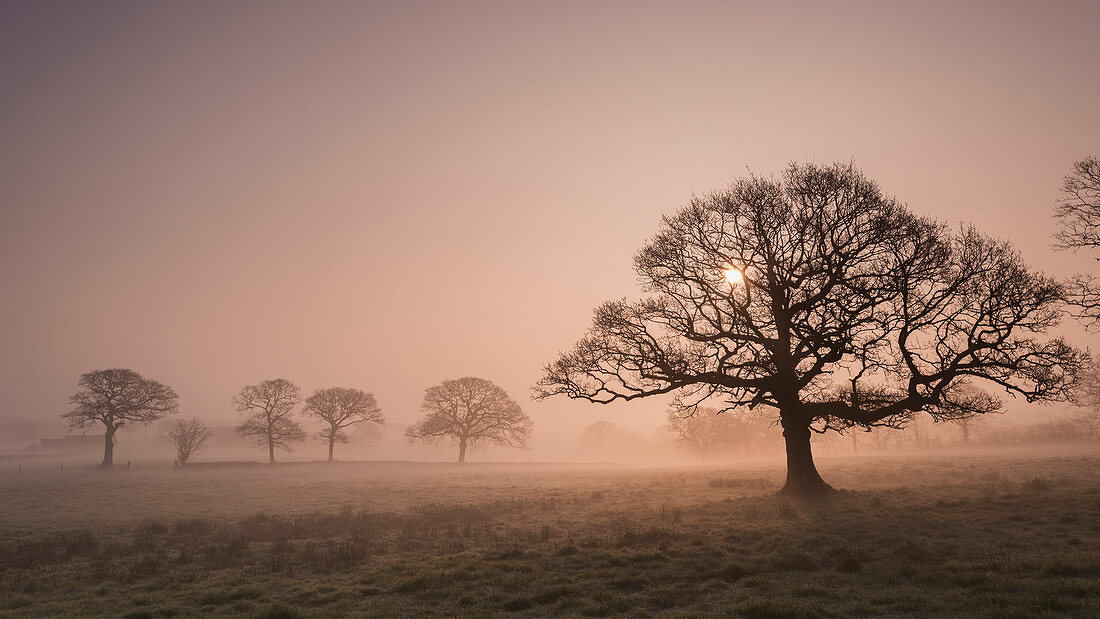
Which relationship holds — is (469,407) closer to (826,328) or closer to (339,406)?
(339,406)

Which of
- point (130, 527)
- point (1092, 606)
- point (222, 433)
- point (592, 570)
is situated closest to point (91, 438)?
point (222, 433)

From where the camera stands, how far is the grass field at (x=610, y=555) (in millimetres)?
9734

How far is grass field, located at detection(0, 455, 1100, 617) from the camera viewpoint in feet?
31.9

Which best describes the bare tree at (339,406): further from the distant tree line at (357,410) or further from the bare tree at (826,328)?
the bare tree at (826,328)

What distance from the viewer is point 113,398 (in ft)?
191

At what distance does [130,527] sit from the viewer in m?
23.9

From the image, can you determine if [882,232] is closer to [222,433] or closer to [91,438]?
[91,438]

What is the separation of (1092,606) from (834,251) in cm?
1297

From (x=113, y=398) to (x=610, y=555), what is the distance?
6848cm

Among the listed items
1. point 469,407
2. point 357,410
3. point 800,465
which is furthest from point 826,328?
point 357,410

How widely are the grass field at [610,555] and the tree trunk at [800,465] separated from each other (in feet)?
3.57

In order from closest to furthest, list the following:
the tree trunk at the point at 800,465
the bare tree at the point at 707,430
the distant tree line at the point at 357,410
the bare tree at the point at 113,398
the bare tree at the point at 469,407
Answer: the tree trunk at the point at 800,465
the bare tree at the point at 113,398
the distant tree line at the point at 357,410
the bare tree at the point at 469,407
the bare tree at the point at 707,430

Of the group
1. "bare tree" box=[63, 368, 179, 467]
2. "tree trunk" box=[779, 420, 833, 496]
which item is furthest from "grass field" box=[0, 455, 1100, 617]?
"bare tree" box=[63, 368, 179, 467]

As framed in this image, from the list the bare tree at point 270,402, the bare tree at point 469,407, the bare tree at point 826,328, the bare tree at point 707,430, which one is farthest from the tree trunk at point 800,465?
the bare tree at point 270,402
